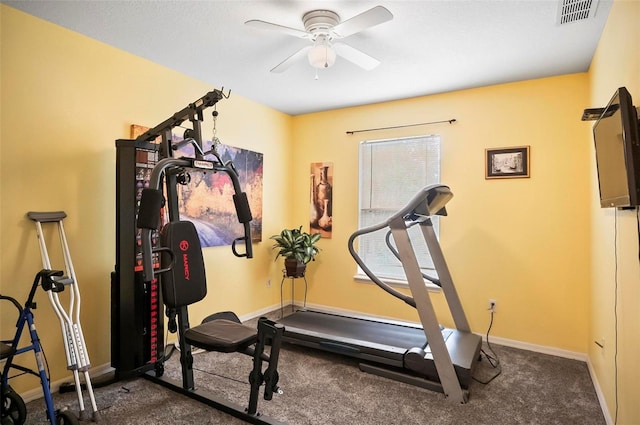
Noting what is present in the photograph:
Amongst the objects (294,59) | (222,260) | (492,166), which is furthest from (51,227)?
(492,166)

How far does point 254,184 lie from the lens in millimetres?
4277

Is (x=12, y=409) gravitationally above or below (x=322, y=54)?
below

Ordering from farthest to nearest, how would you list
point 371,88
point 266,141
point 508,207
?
point 266,141
point 371,88
point 508,207

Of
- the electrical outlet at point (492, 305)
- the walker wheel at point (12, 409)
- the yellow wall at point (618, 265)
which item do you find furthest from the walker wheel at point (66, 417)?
the electrical outlet at point (492, 305)

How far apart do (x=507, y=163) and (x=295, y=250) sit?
2.46m

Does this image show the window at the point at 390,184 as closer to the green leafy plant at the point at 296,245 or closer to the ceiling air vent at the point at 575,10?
the green leafy plant at the point at 296,245

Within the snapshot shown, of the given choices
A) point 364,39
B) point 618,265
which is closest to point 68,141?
point 364,39

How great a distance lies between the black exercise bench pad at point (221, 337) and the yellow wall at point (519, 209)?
2321mm

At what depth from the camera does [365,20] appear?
2.08 meters

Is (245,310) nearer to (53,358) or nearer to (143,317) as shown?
(143,317)

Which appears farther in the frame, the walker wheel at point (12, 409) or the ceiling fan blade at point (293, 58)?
the ceiling fan blade at point (293, 58)

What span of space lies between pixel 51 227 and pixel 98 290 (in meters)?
0.58

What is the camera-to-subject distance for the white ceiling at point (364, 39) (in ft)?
7.51

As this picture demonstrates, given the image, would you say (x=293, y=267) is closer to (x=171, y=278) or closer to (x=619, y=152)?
(x=171, y=278)
